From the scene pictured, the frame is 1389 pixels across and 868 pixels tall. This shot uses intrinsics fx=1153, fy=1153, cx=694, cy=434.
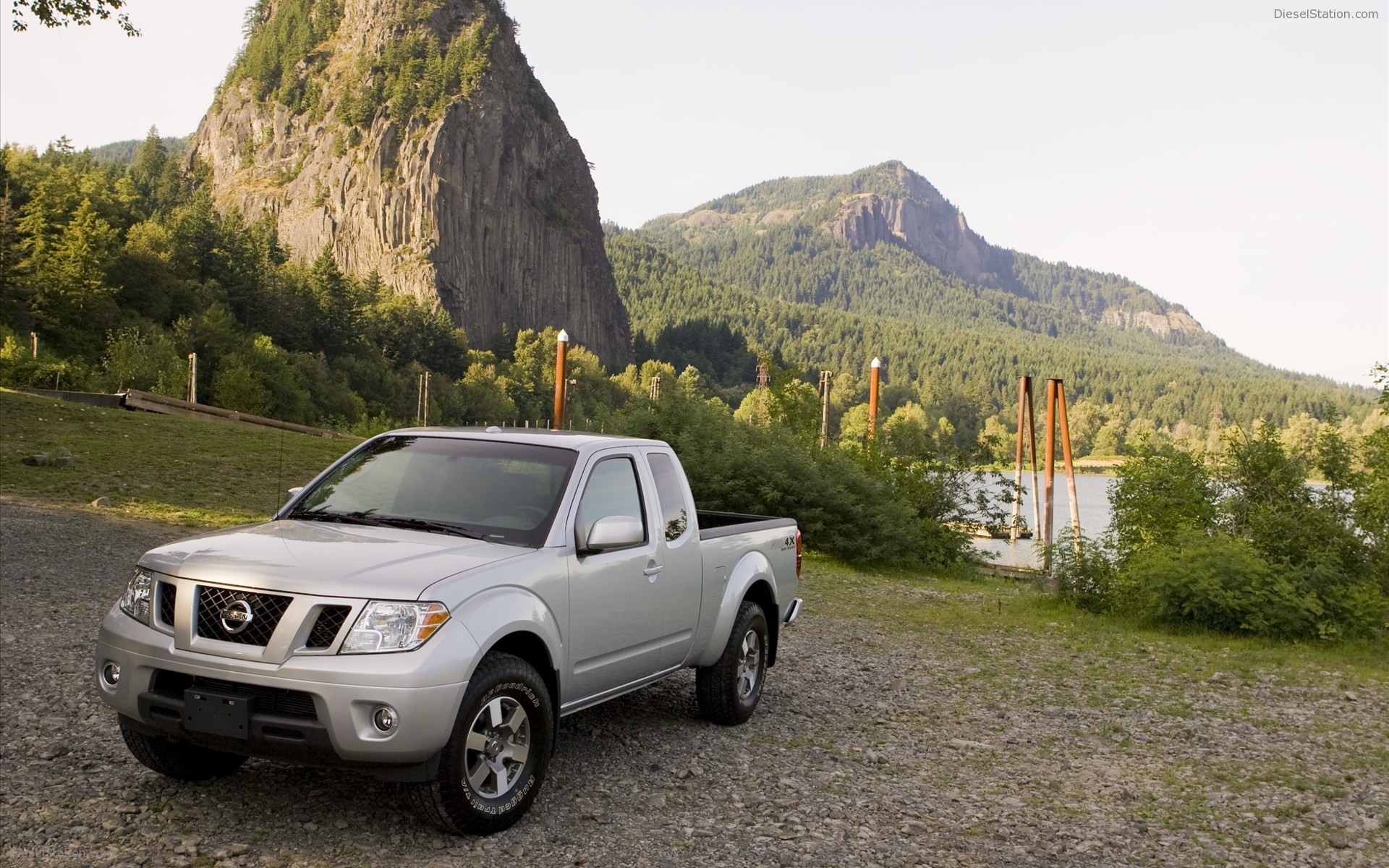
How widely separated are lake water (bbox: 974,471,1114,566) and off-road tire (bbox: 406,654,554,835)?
462 inches

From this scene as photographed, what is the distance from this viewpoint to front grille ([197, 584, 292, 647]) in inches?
186

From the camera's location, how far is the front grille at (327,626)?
4664 millimetres

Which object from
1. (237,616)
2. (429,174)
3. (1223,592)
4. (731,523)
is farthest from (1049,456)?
(429,174)

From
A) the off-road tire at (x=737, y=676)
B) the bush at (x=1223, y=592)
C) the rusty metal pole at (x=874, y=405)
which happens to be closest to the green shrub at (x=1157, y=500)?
the bush at (x=1223, y=592)

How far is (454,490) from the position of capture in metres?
5.98

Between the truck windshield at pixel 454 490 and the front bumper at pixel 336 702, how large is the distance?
99 centimetres

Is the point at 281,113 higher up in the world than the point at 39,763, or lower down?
higher up

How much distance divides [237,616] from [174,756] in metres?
1.10

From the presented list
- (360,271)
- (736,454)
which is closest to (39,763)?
(736,454)

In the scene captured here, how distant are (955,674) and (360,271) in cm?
13987

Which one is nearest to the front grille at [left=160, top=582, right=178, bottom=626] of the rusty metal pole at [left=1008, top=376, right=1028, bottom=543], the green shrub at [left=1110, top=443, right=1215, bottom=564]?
the green shrub at [left=1110, top=443, right=1215, bottom=564]

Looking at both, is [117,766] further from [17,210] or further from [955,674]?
[17,210]

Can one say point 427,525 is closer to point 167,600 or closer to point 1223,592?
point 167,600

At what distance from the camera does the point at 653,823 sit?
5.47 meters
